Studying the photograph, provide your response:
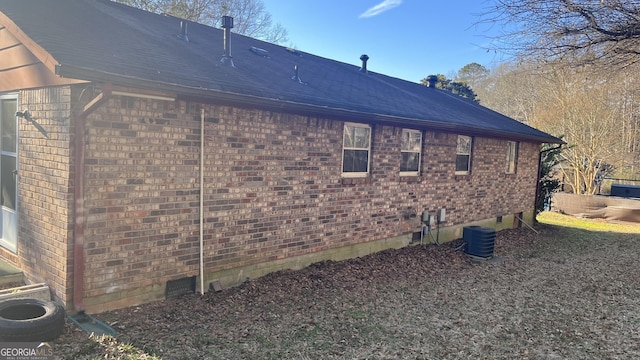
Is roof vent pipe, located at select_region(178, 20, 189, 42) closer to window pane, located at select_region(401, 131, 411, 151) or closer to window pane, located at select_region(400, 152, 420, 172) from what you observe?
window pane, located at select_region(401, 131, 411, 151)

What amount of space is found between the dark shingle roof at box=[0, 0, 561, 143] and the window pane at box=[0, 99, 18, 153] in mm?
1261

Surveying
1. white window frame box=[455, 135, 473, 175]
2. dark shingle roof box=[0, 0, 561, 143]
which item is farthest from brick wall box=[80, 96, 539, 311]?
white window frame box=[455, 135, 473, 175]

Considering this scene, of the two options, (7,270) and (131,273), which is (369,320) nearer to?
(131,273)

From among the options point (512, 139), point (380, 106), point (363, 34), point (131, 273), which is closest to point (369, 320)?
point (131, 273)

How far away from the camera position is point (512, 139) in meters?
12.0

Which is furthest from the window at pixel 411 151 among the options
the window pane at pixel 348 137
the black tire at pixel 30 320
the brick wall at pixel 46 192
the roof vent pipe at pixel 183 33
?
the black tire at pixel 30 320

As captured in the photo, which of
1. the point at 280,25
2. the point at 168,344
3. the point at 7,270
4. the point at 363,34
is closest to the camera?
the point at 168,344

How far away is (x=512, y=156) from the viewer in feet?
40.9

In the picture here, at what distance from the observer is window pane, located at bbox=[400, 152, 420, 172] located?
8750mm

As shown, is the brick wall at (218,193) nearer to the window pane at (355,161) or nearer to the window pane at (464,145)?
the window pane at (355,161)

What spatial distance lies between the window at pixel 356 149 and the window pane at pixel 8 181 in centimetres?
497

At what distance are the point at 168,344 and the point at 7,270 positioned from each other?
288 centimetres

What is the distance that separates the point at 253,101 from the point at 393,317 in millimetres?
3346

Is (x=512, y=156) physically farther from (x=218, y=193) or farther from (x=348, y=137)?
(x=218, y=193)
